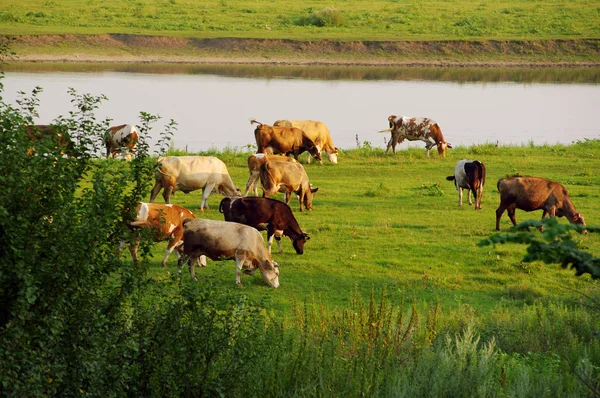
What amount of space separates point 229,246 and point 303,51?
47870 millimetres

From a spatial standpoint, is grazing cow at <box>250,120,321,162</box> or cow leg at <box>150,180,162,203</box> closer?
cow leg at <box>150,180,162,203</box>

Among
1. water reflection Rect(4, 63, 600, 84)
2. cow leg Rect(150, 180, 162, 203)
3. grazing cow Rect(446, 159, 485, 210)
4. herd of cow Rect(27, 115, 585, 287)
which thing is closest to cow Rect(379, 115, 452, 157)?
herd of cow Rect(27, 115, 585, 287)

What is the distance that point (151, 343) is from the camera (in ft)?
27.3

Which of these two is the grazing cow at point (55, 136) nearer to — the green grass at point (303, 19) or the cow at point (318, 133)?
the cow at point (318, 133)

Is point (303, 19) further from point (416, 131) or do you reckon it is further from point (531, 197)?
point (531, 197)

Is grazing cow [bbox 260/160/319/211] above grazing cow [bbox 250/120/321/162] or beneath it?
beneath

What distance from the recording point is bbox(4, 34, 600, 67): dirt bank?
2215 inches

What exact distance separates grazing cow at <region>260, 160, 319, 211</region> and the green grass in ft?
135

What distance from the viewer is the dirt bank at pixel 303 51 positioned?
5625 centimetres

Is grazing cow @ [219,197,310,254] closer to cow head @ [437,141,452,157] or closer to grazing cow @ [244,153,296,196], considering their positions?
grazing cow @ [244,153,296,196]

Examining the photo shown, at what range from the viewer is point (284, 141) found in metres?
26.0

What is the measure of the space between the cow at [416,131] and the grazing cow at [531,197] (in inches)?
423

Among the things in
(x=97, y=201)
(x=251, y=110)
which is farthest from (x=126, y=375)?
(x=251, y=110)

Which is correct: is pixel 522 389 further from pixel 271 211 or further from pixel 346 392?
pixel 271 211
